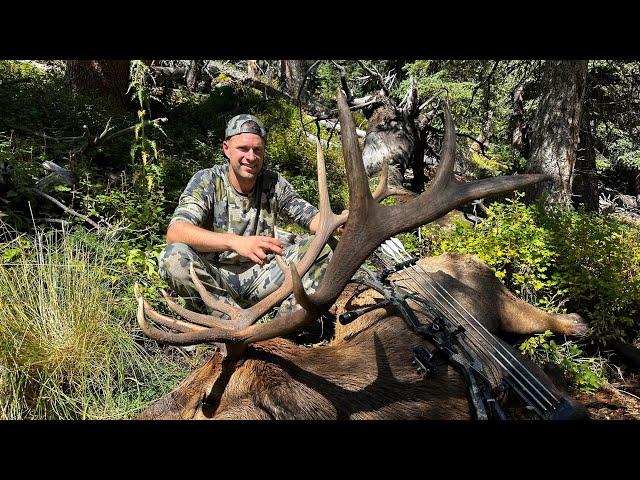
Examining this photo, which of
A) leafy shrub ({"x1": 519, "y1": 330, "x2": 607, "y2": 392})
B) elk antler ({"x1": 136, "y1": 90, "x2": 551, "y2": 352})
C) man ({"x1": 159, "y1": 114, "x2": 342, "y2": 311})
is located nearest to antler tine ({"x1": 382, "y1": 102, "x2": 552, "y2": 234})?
elk antler ({"x1": 136, "y1": 90, "x2": 551, "y2": 352})

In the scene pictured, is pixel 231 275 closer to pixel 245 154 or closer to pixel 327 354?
pixel 245 154

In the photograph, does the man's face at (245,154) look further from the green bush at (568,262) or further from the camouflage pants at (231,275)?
the green bush at (568,262)

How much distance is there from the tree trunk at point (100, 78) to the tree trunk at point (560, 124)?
6819mm

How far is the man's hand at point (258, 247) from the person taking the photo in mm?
2840

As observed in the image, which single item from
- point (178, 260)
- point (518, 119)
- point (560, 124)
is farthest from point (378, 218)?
point (518, 119)

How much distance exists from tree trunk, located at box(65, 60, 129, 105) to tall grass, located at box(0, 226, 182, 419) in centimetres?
575

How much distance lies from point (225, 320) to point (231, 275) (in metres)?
1.53

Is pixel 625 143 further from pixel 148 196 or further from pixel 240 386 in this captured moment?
pixel 240 386

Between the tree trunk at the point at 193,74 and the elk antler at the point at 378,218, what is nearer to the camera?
the elk antler at the point at 378,218

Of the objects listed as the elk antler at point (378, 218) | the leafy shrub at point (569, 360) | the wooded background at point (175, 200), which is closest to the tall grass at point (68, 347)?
the wooded background at point (175, 200)

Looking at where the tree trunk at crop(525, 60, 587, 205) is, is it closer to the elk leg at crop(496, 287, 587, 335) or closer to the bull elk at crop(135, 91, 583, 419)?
the elk leg at crop(496, 287, 587, 335)

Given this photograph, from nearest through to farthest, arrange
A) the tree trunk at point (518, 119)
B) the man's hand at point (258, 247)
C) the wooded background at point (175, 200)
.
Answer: the man's hand at point (258, 247) < the wooded background at point (175, 200) < the tree trunk at point (518, 119)

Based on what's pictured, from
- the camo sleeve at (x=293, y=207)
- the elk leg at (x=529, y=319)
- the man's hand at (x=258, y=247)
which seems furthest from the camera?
the elk leg at (x=529, y=319)

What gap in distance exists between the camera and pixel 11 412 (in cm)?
288
